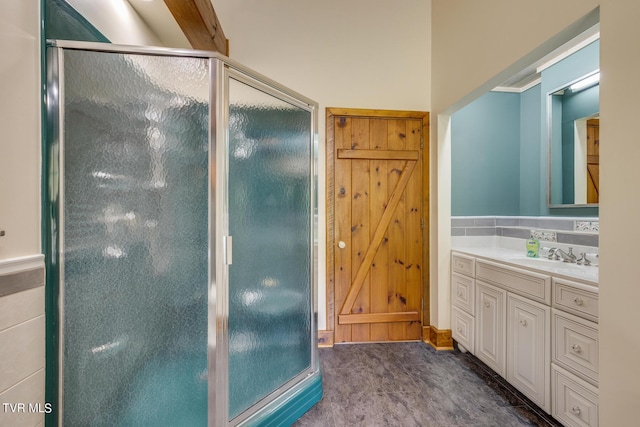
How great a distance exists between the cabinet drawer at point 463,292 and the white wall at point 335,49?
3.69 feet

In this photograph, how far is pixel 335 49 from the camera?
236 cm

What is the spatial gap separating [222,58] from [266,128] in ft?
1.19

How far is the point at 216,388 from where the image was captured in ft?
3.85

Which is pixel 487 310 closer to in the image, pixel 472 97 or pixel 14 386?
pixel 472 97

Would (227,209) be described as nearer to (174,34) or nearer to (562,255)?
(174,34)

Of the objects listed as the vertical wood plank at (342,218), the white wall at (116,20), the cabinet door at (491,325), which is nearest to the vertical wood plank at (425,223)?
the cabinet door at (491,325)

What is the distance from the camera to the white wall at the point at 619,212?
0.96 metres

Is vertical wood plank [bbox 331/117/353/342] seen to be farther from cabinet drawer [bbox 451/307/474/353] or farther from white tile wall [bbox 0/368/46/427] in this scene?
white tile wall [bbox 0/368/46/427]

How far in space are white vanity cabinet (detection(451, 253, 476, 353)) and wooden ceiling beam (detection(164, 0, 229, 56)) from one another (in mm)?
2472

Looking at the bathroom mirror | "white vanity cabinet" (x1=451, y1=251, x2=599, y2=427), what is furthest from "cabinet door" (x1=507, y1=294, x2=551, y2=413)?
the bathroom mirror

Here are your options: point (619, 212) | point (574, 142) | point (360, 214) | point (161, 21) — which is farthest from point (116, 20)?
point (574, 142)

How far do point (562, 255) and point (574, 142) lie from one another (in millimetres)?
906

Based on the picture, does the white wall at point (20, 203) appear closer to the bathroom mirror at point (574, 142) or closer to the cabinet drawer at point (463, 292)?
the cabinet drawer at point (463, 292)

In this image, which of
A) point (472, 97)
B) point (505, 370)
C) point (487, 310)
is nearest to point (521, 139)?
point (472, 97)
